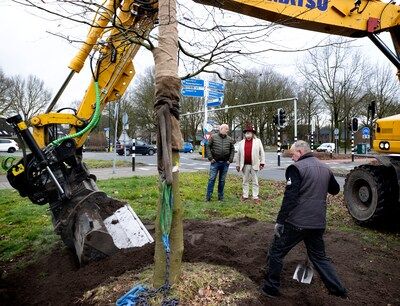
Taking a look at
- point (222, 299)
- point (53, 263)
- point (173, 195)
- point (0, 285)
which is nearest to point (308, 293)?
point (222, 299)

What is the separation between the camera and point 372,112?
7242mm

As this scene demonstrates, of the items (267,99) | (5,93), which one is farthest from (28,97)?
(267,99)

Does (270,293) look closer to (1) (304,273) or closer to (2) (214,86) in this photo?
(1) (304,273)

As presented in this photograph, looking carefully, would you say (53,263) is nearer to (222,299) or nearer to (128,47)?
(222,299)

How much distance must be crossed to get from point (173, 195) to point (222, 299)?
1054 mm

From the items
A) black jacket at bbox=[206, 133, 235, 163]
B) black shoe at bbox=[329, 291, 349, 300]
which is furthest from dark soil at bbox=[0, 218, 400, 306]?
black jacket at bbox=[206, 133, 235, 163]

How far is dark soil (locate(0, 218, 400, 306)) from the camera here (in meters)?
4.10

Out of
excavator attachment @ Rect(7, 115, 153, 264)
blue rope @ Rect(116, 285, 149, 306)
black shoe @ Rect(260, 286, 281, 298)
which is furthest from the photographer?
excavator attachment @ Rect(7, 115, 153, 264)

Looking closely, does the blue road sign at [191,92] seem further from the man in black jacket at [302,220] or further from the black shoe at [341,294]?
the black shoe at [341,294]

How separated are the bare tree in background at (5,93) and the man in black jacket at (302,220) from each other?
45.3m

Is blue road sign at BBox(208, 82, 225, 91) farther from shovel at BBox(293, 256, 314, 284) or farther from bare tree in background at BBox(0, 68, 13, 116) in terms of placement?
bare tree in background at BBox(0, 68, 13, 116)

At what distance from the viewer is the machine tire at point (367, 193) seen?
7.00m

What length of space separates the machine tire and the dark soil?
1.24 m

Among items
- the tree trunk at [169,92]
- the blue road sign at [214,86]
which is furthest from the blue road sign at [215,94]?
the tree trunk at [169,92]
